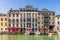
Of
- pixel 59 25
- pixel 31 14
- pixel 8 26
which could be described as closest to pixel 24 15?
pixel 31 14

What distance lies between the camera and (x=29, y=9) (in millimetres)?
46062

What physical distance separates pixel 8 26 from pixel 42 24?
771cm

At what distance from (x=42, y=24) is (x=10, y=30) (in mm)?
7391

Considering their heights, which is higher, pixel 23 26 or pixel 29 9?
pixel 29 9

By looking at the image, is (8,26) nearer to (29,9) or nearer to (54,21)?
(29,9)

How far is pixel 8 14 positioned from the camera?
4575 centimetres

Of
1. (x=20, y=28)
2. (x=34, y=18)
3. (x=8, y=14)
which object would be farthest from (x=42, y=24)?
(x=8, y=14)

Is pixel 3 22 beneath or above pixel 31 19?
beneath

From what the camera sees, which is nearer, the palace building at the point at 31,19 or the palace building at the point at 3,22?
the palace building at the point at 31,19

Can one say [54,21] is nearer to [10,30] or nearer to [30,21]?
[30,21]

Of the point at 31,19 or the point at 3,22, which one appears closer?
the point at 31,19

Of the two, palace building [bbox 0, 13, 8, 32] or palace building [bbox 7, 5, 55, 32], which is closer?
palace building [bbox 7, 5, 55, 32]

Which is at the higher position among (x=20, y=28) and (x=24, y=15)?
(x=24, y=15)

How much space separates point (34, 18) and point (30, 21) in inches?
44.9
